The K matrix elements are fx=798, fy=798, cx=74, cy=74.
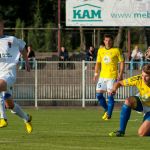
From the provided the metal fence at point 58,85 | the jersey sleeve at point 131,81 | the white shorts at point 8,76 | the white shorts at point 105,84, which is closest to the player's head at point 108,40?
the white shorts at point 105,84

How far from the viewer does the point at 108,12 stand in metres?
38.6

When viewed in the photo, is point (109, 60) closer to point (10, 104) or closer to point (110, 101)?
point (110, 101)

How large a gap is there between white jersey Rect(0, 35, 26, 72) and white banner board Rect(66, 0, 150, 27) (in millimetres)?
23155

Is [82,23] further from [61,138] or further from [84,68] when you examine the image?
[61,138]

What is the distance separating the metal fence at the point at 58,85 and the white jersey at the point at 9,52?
1341cm

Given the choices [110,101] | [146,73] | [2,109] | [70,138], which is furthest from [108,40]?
[146,73]

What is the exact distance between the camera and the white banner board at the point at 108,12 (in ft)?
126

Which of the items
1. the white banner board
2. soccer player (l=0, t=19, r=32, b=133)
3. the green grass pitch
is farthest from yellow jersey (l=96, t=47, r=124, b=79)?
the white banner board

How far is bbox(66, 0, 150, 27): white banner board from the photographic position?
38.3 metres

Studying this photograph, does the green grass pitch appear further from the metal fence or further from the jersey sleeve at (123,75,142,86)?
the metal fence

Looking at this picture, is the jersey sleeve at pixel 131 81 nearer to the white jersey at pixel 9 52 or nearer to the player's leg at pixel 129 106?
the player's leg at pixel 129 106

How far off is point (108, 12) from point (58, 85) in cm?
1011

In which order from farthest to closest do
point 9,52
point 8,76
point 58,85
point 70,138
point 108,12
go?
point 108,12 → point 58,85 → point 9,52 → point 8,76 → point 70,138

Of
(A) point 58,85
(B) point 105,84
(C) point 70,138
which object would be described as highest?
(B) point 105,84
